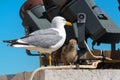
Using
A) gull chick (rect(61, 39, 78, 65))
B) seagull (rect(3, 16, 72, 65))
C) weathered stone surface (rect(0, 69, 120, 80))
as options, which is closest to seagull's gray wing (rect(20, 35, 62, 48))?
seagull (rect(3, 16, 72, 65))

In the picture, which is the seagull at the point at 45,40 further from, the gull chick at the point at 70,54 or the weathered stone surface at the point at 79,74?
the gull chick at the point at 70,54

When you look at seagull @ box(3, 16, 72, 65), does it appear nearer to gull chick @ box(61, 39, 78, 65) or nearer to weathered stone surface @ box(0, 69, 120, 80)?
weathered stone surface @ box(0, 69, 120, 80)

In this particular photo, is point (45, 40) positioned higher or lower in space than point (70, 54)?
higher

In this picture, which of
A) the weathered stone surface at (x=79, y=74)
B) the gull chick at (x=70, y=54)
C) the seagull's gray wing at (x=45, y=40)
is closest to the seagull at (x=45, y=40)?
the seagull's gray wing at (x=45, y=40)

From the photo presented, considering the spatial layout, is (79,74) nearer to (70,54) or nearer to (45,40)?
(45,40)

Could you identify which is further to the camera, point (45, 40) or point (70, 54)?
point (70, 54)

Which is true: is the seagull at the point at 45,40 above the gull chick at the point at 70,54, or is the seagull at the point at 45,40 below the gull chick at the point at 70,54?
above

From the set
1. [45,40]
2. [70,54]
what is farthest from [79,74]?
[70,54]

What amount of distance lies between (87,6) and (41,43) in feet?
3.73

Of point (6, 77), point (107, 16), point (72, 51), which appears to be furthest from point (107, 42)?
point (6, 77)

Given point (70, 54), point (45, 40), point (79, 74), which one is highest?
point (45, 40)

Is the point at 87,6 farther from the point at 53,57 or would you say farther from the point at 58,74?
the point at 58,74

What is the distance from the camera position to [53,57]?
5.25 m

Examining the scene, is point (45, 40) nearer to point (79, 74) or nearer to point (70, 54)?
point (79, 74)
